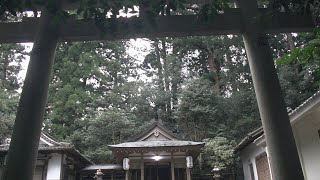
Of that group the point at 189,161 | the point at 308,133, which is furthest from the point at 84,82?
the point at 308,133

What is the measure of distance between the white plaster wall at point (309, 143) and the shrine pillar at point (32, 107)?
706 centimetres

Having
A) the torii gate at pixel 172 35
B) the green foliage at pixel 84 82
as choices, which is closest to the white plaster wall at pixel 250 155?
the torii gate at pixel 172 35

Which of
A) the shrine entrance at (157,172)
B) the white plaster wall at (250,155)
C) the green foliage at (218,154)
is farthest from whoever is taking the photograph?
the shrine entrance at (157,172)

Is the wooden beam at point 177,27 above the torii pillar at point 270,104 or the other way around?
above

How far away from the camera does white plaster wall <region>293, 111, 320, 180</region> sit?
8.25m

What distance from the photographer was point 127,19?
3238mm

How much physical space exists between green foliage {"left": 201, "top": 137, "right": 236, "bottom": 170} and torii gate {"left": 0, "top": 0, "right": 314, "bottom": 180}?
52.5 feet

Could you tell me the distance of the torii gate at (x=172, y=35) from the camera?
256cm

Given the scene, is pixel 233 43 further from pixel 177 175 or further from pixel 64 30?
pixel 64 30

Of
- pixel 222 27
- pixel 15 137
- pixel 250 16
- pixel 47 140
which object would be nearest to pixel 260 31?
pixel 250 16

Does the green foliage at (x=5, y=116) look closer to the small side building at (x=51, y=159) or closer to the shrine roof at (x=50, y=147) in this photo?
the small side building at (x=51, y=159)

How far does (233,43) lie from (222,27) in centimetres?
2564

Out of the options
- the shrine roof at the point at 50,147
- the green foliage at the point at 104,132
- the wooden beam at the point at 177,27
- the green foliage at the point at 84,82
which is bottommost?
the wooden beam at the point at 177,27

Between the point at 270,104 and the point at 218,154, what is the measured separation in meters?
16.7
